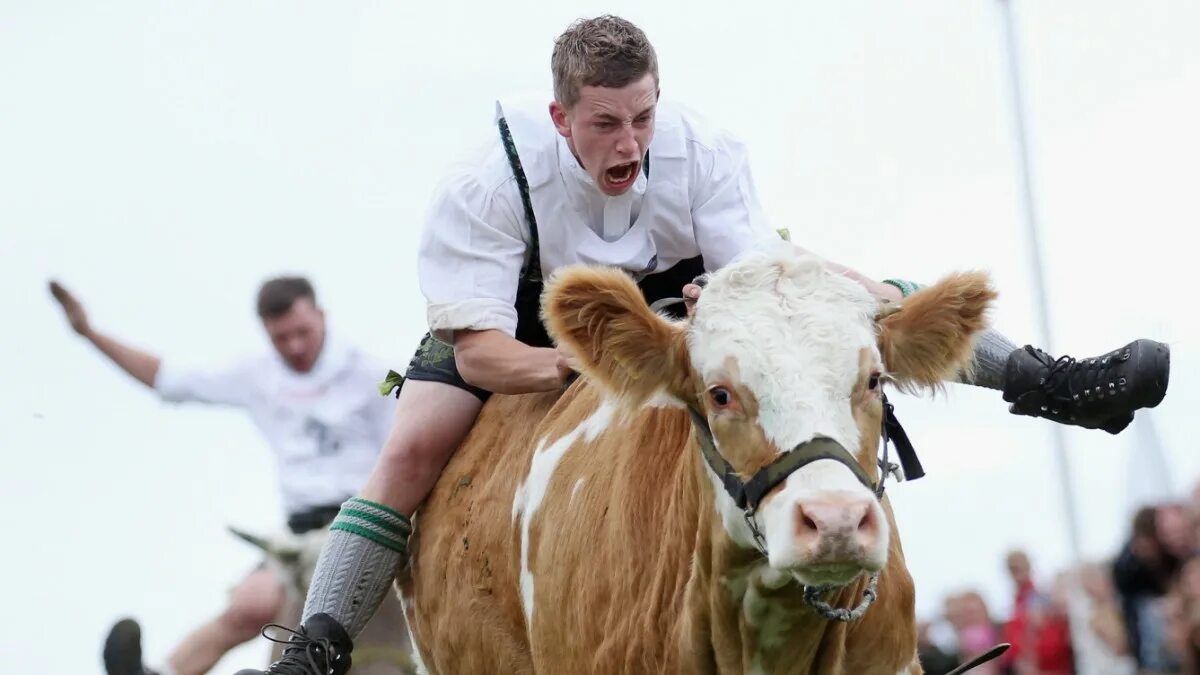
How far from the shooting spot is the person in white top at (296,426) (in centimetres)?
839

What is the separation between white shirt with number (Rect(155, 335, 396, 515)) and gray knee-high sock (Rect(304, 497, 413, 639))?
87.7 inches

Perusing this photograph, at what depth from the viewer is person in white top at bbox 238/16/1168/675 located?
207 inches

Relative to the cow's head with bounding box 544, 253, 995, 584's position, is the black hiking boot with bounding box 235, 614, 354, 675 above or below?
below

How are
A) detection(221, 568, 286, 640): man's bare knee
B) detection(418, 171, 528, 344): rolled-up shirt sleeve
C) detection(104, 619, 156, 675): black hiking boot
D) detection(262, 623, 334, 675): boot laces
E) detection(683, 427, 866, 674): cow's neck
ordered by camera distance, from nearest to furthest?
detection(683, 427, 866, 674): cow's neck → detection(418, 171, 528, 344): rolled-up shirt sleeve → detection(262, 623, 334, 675): boot laces → detection(104, 619, 156, 675): black hiking boot → detection(221, 568, 286, 640): man's bare knee

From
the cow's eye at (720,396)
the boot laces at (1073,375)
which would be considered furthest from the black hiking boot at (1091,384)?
the cow's eye at (720,396)

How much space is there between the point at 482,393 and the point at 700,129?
1.08 meters

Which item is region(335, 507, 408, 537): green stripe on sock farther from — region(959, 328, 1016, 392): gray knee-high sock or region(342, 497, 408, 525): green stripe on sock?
region(959, 328, 1016, 392): gray knee-high sock

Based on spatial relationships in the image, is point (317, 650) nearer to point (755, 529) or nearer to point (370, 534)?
point (370, 534)

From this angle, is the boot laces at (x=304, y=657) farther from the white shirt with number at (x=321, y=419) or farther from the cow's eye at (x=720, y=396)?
the white shirt with number at (x=321, y=419)

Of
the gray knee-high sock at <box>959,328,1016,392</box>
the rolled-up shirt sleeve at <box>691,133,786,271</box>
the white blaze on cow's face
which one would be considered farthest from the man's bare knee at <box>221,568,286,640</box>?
the white blaze on cow's face

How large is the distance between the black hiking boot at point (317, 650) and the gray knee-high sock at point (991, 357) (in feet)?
6.84

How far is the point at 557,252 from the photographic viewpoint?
5.61 m

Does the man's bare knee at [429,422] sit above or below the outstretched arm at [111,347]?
above

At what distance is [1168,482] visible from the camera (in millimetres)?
10625
